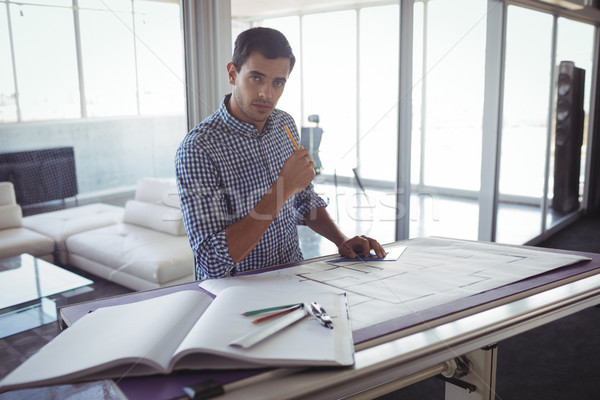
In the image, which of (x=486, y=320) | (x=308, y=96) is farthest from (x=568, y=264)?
(x=308, y=96)

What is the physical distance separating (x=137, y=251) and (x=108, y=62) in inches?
28.2

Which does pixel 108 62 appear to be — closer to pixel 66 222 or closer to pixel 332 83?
pixel 66 222

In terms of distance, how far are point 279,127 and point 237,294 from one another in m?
0.76

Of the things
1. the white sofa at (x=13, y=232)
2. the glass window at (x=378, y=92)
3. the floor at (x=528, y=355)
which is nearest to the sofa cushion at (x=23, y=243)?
the white sofa at (x=13, y=232)

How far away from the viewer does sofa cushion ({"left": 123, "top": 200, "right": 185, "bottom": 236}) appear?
6.24 feet

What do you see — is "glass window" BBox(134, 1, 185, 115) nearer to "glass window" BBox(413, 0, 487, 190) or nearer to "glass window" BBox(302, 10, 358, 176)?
"glass window" BBox(302, 10, 358, 176)

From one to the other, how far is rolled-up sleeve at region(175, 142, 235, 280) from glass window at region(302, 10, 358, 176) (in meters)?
1.53

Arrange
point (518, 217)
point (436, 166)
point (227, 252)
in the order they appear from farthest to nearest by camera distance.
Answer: point (518, 217)
point (436, 166)
point (227, 252)

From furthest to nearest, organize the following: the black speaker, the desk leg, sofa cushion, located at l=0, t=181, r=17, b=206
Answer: the black speaker → sofa cushion, located at l=0, t=181, r=17, b=206 → the desk leg

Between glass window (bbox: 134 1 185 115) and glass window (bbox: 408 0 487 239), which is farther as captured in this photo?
glass window (bbox: 408 0 487 239)

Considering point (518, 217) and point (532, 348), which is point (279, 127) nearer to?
point (532, 348)

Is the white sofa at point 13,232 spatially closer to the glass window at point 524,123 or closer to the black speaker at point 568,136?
the glass window at point 524,123

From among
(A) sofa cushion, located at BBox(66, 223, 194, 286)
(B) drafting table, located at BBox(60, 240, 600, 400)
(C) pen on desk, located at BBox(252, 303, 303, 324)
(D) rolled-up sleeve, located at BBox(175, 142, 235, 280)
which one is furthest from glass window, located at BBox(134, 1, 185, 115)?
(C) pen on desk, located at BBox(252, 303, 303, 324)

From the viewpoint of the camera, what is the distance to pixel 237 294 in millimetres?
941
